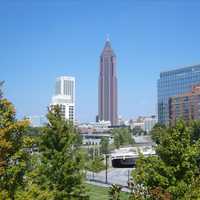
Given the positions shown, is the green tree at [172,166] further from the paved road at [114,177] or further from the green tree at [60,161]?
the paved road at [114,177]

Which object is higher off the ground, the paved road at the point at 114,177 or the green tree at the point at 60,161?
the green tree at the point at 60,161

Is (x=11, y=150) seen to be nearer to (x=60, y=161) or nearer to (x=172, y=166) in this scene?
(x=172, y=166)

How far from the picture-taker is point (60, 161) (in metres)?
27.1

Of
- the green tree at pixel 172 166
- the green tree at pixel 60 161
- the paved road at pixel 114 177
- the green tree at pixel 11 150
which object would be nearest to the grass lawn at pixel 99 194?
the paved road at pixel 114 177

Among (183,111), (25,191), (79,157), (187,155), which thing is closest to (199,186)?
(187,155)

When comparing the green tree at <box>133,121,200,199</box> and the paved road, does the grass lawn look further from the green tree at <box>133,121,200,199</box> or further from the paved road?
the green tree at <box>133,121,200,199</box>

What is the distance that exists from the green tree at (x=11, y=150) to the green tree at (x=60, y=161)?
7.71m

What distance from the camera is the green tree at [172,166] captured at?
2070cm

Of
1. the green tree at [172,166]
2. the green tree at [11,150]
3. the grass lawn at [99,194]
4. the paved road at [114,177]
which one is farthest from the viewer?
the paved road at [114,177]

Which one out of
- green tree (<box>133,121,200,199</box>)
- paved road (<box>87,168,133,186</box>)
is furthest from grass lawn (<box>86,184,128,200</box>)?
green tree (<box>133,121,200,199</box>)

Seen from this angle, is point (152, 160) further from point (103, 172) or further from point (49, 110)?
point (103, 172)

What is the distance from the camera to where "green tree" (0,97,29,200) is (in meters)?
18.2

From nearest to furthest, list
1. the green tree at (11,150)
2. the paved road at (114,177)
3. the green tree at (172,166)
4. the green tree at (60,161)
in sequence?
1. the green tree at (11,150)
2. the green tree at (172,166)
3. the green tree at (60,161)
4. the paved road at (114,177)

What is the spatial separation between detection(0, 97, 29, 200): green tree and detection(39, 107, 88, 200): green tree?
771 cm
